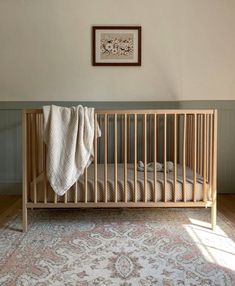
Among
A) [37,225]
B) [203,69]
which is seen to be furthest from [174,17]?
[37,225]

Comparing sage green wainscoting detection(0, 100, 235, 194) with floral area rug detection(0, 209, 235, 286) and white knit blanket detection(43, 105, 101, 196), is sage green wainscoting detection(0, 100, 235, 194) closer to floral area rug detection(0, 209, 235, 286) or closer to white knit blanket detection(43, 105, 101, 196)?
floral area rug detection(0, 209, 235, 286)

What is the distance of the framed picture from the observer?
3139mm

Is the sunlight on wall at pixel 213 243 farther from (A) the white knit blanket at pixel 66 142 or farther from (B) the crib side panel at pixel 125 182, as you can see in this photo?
(A) the white knit blanket at pixel 66 142

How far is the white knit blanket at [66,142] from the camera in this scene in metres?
2.00

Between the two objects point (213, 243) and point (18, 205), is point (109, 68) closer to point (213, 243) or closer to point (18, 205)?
point (18, 205)

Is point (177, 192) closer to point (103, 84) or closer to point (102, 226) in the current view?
point (102, 226)

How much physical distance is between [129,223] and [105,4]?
221 centimetres

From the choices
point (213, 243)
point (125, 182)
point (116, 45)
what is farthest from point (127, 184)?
point (116, 45)

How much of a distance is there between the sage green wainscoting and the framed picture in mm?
435

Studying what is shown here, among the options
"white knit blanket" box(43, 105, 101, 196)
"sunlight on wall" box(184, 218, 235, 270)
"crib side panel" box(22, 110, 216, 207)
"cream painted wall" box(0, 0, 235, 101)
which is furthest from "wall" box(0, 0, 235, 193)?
"sunlight on wall" box(184, 218, 235, 270)

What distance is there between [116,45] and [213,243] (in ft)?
7.05

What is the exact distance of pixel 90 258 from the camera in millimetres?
1681

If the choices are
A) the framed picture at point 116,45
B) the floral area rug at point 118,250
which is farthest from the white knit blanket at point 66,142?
the framed picture at point 116,45

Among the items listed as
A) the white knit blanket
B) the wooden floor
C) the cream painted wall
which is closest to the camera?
the white knit blanket
